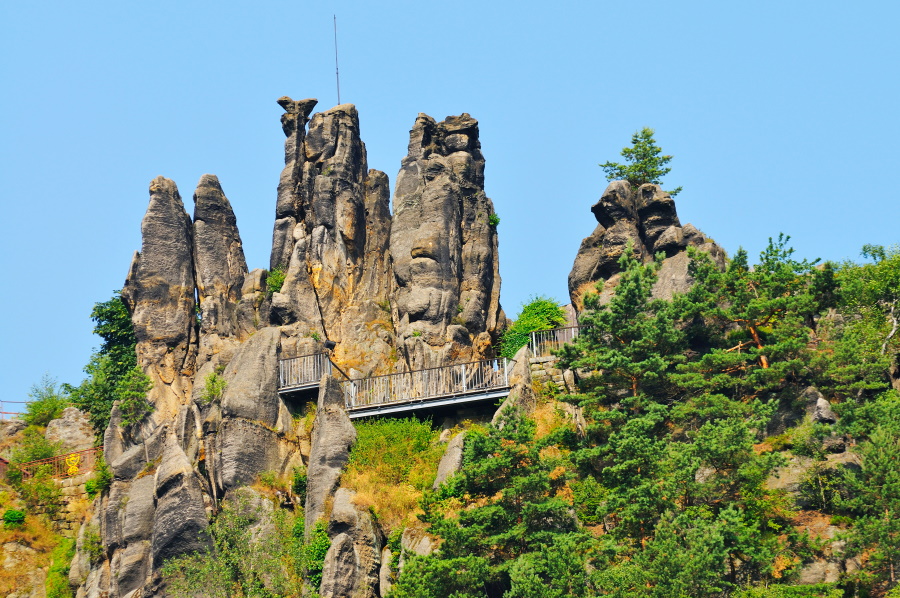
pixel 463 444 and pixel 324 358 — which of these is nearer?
pixel 463 444

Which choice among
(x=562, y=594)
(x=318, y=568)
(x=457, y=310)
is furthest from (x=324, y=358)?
(x=562, y=594)

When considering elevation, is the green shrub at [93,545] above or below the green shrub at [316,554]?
above

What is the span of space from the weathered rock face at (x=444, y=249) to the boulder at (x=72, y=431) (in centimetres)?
1314

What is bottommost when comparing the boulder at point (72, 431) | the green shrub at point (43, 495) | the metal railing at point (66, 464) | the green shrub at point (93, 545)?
the green shrub at point (93, 545)

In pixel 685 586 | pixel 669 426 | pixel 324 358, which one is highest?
pixel 324 358

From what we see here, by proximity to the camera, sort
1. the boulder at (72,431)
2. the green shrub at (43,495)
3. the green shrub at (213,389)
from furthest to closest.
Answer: the boulder at (72,431) → the green shrub at (43,495) → the green shrub at (213,389)

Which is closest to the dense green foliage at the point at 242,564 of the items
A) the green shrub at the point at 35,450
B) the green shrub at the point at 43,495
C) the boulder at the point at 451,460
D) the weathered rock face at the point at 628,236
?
the boulder at the point at 451,460

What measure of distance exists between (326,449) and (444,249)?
10.1 metres

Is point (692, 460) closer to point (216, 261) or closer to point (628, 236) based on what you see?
point (628, 236)

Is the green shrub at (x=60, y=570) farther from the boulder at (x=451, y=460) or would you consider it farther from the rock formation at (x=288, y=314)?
the boulder at (x=451, y=460)

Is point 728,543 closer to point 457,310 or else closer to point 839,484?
point 839,484

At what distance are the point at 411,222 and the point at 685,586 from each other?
22.1 m

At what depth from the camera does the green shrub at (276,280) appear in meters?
49.3

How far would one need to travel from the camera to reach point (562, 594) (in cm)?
3244
